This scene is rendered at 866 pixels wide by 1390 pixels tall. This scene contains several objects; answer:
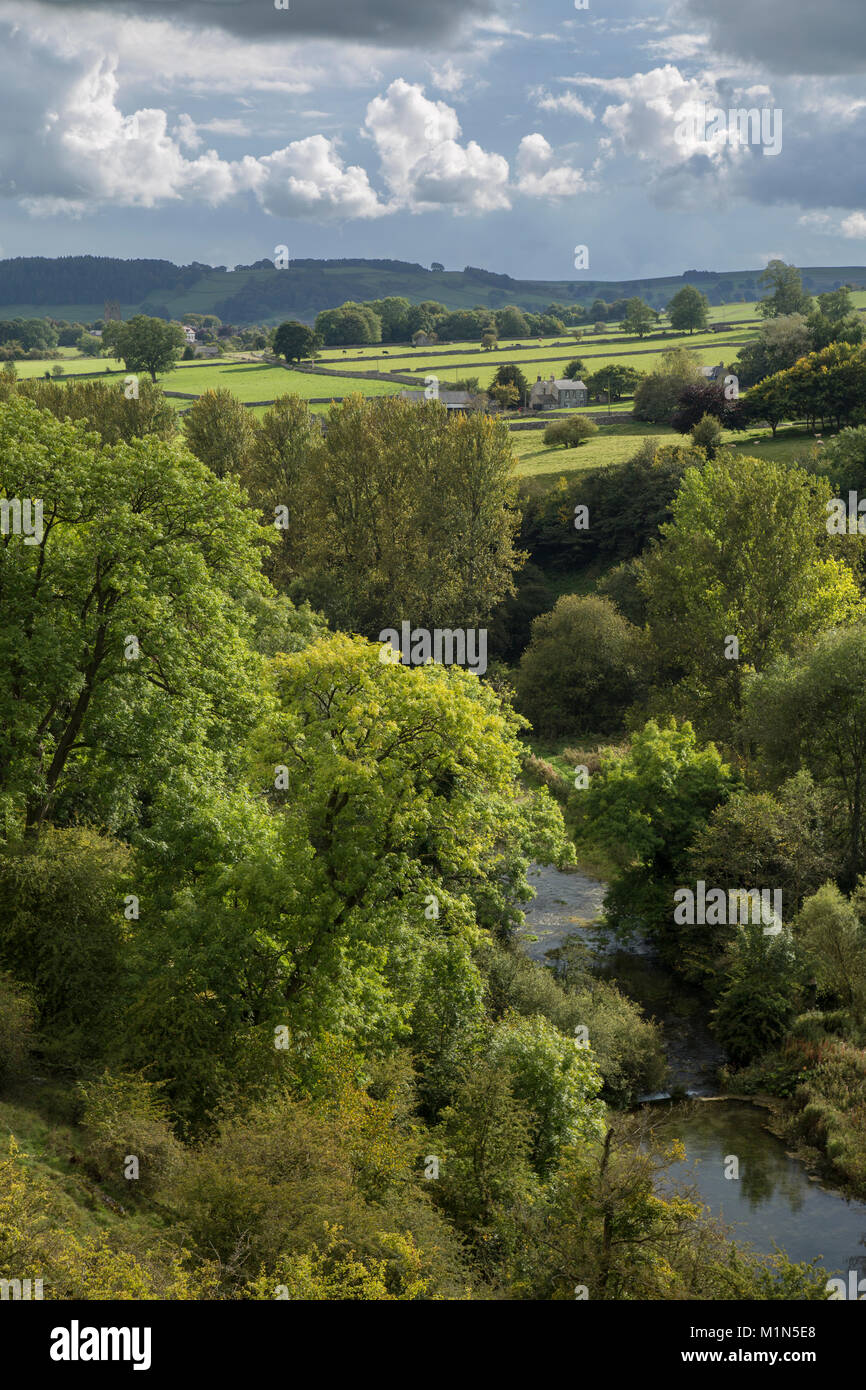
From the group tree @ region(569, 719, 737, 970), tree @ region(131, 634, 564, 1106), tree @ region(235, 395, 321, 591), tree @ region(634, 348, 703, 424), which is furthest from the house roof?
tree @ region(131, 634, 564, 1106)

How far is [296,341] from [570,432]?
5831 cm

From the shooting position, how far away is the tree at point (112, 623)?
2720cm

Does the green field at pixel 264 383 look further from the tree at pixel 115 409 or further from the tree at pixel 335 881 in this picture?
the tree at pixel 335 881

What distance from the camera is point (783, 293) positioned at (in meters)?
158

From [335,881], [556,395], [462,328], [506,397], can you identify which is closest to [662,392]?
[556,395]

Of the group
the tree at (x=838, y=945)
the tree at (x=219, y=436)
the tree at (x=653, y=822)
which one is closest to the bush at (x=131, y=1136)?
the tree at (x=838, y=945)

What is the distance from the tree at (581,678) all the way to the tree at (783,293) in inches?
4160

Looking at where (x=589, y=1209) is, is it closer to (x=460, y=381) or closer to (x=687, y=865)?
(x=687, y=865)

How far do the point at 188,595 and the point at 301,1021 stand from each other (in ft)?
36.8

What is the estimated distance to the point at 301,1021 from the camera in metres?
23.5

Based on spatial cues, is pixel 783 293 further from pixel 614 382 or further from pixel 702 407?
pixel 702 407

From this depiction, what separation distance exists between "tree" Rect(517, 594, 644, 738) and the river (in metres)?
24.7

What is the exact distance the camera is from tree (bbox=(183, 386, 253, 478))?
77.1 meters

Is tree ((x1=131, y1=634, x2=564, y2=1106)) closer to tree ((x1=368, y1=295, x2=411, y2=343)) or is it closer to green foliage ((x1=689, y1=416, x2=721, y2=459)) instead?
green foliage ((x1=689, y1=416, x2=721, y2=459))
